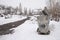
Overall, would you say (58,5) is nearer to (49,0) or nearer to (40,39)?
(49,0)

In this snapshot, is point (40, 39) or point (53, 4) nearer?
point (40, 39)

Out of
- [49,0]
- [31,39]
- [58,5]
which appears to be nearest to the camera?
[31,39]

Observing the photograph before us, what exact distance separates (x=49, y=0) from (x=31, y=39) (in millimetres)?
20837

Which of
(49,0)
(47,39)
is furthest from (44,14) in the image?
(49,0)

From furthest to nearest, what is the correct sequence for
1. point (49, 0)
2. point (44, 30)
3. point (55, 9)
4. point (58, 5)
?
1. point (58, 5)
2. point (55, 9)
3. point (49, 0)
4. point (44, 30)

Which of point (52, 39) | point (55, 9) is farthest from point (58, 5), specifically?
point (52, 39)

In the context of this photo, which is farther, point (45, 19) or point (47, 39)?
point (45, 19)

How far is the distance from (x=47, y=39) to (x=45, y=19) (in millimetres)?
2149

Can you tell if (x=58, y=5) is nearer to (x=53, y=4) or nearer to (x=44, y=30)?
(x=53, y=4)

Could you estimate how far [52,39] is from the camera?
7277 mm

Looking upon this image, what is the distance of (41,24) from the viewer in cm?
912

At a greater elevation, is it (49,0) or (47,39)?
(49,0)

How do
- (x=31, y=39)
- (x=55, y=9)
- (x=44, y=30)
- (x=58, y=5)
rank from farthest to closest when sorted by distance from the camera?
(x=58, y=5) → (x=55, y=9) → (x=44, y=30) → (x=31, y=39)

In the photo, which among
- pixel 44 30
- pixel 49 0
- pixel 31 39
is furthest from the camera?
pixel 49 0
